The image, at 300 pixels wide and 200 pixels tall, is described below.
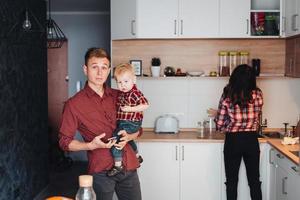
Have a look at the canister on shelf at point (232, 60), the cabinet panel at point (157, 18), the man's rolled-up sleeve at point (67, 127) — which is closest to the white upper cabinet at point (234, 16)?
the canister on shelf at point (232, 60)

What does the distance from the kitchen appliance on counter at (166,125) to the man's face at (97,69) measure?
240 centimetres

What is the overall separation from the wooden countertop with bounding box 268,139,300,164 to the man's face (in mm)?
1649

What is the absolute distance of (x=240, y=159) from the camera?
4332 millimetres

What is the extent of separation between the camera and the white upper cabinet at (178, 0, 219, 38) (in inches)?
183

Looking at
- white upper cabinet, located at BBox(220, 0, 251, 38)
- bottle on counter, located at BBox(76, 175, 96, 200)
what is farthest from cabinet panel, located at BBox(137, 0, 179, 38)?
bottle on counter, located at BBox(76, 175, 96, 200)

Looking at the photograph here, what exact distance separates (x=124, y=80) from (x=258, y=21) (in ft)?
7.85

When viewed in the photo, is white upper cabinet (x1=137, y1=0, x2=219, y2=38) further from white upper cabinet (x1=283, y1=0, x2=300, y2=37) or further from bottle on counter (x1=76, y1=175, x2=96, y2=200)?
bottle on counter (x1=76, y1=175, x2=96, y2=200)

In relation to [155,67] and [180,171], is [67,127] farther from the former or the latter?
[155,67]

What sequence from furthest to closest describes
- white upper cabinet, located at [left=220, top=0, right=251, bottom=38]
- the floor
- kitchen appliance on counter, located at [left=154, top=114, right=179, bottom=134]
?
the floor, kitchen appliance on counter, located at [left=154, top=114, right=179, bottom=134], white upper cabinet, located at [left=220, top=0, right=251, bottom=38]

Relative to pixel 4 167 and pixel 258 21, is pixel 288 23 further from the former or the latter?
pixel 4 167

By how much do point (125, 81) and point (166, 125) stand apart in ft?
7.14

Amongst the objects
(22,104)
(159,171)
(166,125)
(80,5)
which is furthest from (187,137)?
(80,5)

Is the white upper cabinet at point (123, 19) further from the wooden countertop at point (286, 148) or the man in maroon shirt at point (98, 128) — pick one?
the man in maroon shirt at point (98, 128)

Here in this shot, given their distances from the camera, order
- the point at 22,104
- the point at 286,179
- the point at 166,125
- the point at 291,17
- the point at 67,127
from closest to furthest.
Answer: the point at 67,127
the point at 286,179
the point at 291,17
the point at 22,104
the point at 166,125
